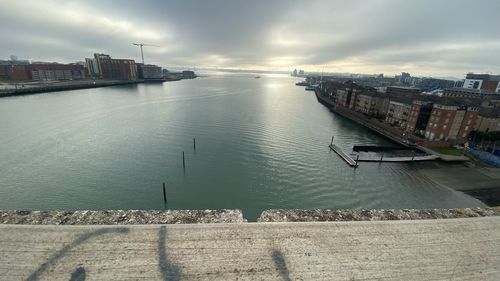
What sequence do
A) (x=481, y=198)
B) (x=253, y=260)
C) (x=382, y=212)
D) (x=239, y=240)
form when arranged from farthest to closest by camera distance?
(x=481, y=198)
(x=382, y=212)
(x=239, y=240)
(x=253, y=260)

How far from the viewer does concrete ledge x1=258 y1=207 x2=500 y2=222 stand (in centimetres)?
930

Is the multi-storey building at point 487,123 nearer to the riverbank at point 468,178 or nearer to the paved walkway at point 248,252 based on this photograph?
the riverbank at point 468,178

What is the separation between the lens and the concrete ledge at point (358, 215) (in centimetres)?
930

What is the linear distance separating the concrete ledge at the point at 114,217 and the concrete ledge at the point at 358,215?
6.03 ft

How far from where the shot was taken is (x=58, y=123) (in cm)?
4375

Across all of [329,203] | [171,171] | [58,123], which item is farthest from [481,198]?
[58,123]

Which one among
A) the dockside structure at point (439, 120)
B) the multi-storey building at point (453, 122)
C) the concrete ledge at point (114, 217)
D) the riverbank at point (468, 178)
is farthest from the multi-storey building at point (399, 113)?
the concrete ledge at point (114, 217)

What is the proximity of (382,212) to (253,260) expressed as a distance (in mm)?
7145

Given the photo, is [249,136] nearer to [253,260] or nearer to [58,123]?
[253,260]

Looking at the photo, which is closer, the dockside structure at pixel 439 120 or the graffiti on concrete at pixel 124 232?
the graffiti on concrete at pixel 124 232

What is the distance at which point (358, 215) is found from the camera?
9680mm

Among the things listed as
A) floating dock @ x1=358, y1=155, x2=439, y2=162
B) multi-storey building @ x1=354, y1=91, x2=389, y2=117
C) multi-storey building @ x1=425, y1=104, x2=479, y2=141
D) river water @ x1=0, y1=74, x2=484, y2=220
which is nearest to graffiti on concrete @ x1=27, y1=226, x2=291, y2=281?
river water @ x1=0, y1=74, x2=484, y2=220

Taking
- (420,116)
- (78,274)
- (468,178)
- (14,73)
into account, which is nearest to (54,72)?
(14,73)

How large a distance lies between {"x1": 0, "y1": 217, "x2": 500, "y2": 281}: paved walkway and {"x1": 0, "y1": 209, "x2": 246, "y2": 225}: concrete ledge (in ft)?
1.46
